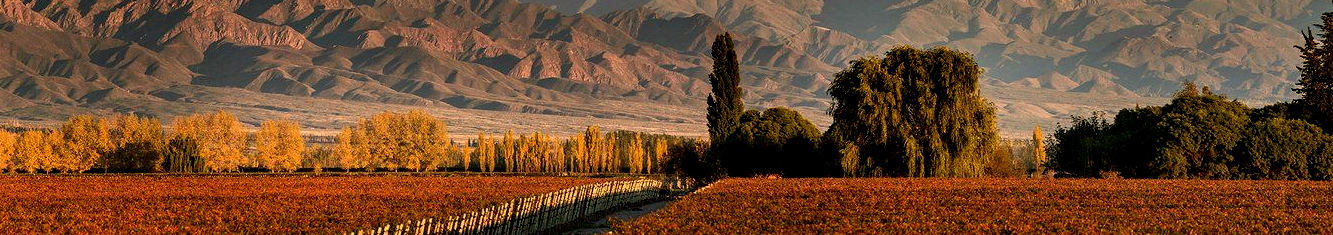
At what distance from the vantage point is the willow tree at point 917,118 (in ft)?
258

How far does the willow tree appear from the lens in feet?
258

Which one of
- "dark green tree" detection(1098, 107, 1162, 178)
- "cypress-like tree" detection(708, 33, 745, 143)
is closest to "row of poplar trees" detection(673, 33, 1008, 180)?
"dark green tree" detection(1098, 107, 1162, 178)

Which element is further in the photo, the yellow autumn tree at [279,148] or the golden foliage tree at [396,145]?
the golden foliage tree at [396,145]

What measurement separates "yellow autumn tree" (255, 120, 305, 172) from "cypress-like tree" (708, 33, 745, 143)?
82.5 meters

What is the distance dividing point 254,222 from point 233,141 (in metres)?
143

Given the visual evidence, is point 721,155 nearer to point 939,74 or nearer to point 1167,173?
point 939,74

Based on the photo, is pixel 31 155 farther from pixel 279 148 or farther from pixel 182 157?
pixel 279 148

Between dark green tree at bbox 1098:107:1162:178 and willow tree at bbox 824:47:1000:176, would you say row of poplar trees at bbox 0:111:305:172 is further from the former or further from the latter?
dark green tree at bbox 1098:107:1162:178

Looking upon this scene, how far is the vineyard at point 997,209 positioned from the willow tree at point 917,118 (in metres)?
17.8

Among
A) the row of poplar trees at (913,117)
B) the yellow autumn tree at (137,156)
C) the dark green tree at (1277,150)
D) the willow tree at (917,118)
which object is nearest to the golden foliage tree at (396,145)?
the yellow autumn tree at (137,156)

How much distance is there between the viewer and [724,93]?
362 ft

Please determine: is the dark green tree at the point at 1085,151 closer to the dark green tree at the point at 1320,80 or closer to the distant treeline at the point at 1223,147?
the distant treeline at the point at 1223,147

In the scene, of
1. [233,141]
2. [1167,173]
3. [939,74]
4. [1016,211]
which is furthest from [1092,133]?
[233,141]

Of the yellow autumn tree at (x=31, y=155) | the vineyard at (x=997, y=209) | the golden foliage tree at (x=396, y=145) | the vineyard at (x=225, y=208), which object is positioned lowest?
the vineyard at (x=225, y=208)
